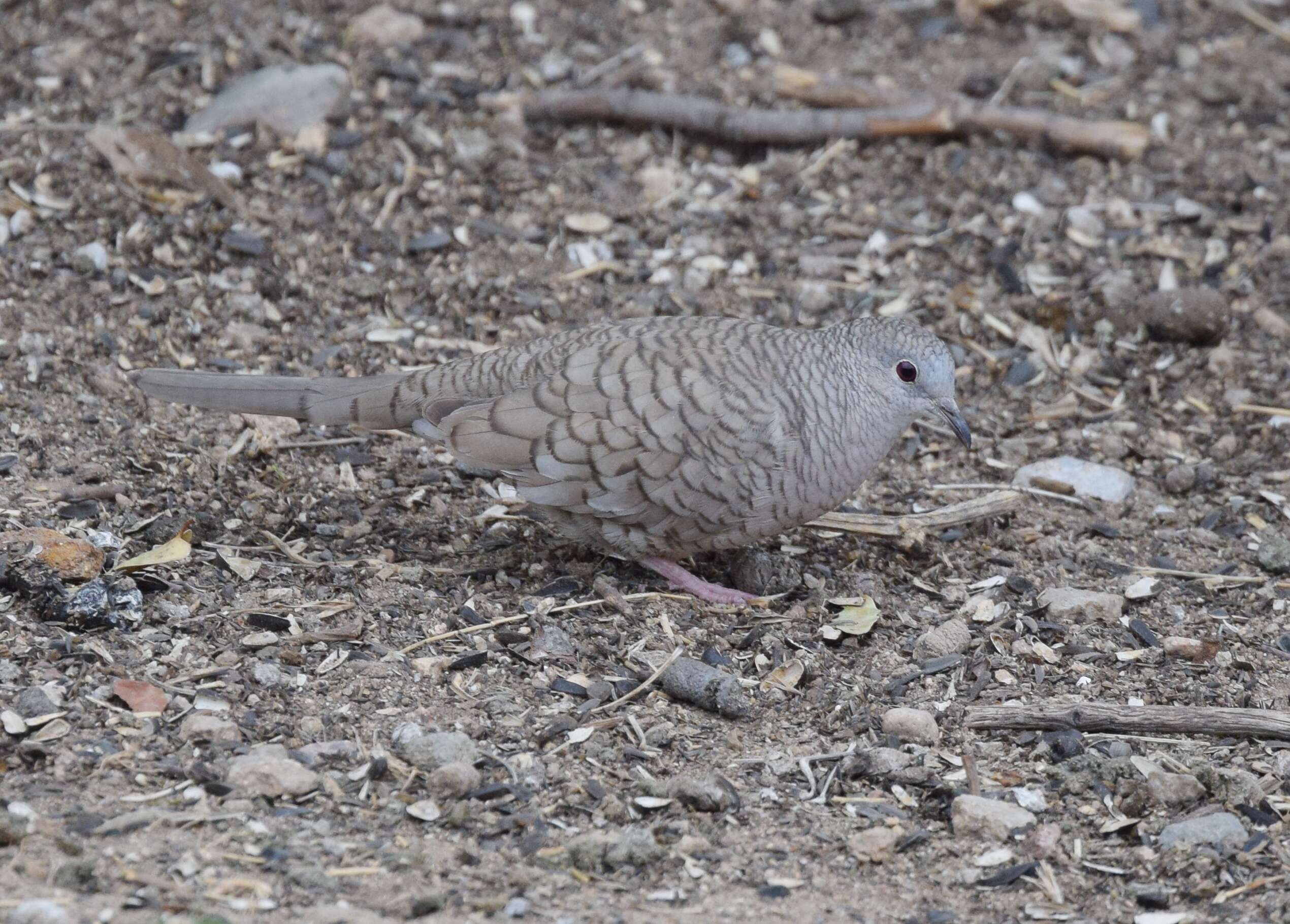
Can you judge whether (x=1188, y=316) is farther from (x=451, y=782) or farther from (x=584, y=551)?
(x=451, y=782)

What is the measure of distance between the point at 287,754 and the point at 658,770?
90 centimetres

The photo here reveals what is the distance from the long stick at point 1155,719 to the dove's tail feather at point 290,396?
2044 mm

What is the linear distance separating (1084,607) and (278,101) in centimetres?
406

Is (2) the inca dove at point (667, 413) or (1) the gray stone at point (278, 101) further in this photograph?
(1) the gray stone at point (278, 101)

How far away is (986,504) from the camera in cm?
518

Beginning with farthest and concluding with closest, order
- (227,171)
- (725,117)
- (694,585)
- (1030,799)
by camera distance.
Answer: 1. (725,117)
2. (227,171)
3. (694,585)
4. (1030,799)

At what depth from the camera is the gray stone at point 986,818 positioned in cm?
368

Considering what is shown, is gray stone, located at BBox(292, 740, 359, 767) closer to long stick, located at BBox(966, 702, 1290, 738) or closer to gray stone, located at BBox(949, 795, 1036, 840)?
gray stone, located at BBox(949, 795, 1036, 840)

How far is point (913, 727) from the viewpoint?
4.07 m

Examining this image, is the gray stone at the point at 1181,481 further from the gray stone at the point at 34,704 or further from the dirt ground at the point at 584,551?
the gray stone at the point at 34,704

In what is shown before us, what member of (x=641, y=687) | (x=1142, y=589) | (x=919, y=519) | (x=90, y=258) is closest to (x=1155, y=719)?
(x=1142, y=589)

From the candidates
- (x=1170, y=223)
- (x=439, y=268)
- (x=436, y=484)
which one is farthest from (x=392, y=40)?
(x=1170, y=223)

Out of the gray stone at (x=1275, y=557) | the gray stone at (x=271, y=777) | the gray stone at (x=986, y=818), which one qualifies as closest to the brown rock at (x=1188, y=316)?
the gray stone at (x=1275, y=557)

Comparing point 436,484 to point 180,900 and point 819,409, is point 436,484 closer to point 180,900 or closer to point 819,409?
point 819,409
